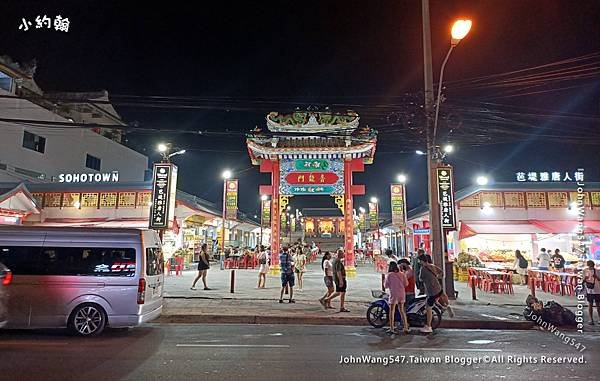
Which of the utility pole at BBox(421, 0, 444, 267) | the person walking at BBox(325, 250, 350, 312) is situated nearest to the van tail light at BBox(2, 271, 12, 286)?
the person walking at BBox(325, 250, 350, 312)

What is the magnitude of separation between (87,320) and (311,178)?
1491 centimetres

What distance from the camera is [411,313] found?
916 cm

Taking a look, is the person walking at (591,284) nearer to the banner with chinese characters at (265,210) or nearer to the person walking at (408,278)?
the person walking at (408,278)

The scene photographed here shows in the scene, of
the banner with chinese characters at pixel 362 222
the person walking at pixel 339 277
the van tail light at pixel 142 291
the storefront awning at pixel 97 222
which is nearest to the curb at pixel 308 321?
the person walking at pixel 339 277

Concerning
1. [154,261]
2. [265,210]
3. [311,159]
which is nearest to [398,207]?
[311,159]

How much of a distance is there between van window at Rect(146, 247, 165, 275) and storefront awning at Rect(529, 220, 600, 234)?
21401 millimetres

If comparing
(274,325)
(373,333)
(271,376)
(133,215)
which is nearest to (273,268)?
(133,215)

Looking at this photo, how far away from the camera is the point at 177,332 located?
860 centimetres

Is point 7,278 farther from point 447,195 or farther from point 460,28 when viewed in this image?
point 447,195

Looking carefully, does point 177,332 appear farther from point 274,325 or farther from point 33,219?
point 33,219

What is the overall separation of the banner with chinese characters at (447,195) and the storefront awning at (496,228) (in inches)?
320

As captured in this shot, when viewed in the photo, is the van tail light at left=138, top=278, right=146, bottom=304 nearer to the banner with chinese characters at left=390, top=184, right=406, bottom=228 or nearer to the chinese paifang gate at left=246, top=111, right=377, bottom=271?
the chinese paifang gate at left=246, top=111, right=377, bottom=271

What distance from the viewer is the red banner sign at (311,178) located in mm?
21453

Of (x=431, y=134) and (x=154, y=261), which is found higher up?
(x=431, y=134)
